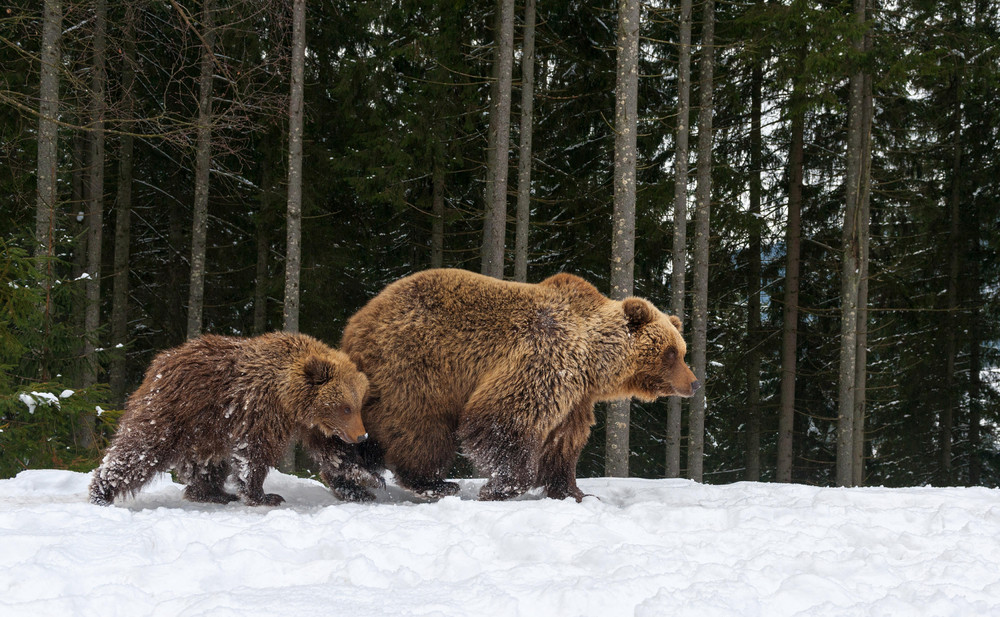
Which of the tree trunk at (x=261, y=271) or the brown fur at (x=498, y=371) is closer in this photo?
the brown fur at (x=498, y=371)

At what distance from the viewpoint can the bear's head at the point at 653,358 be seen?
6340 millimetres

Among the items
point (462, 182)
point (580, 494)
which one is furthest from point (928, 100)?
point (580, 494)

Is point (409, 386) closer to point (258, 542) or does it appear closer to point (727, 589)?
point (258, 542)

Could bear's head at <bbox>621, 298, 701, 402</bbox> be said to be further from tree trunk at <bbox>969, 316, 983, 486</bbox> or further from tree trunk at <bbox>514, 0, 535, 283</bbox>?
tree trunk at <bbox>969, 316, 983, 486</bbox>

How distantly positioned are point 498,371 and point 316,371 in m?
1.45

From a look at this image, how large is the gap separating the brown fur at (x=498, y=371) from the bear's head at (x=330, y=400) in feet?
1.37

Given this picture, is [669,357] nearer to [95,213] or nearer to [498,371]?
[498,371]

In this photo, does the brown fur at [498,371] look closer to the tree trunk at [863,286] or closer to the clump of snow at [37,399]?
the clump of snow at [37,399]

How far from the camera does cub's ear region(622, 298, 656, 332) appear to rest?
641cm

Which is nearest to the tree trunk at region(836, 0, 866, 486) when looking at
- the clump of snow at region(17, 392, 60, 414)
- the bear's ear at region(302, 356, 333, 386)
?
the bear's ear at region(302, 356, 333, 386)

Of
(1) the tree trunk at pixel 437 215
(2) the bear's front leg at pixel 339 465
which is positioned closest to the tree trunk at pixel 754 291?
(1) the tree trunk at pixel 437 215

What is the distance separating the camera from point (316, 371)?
562 centimetres

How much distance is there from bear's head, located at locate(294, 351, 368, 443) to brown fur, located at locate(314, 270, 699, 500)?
0.42 m

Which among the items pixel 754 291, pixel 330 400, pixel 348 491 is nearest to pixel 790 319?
pixel 754 291
